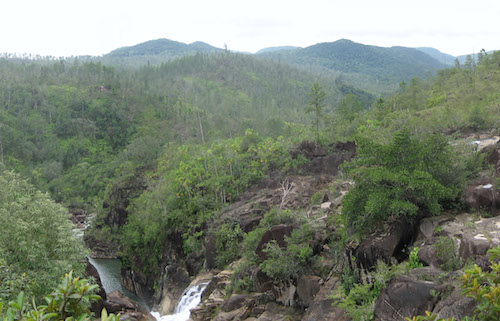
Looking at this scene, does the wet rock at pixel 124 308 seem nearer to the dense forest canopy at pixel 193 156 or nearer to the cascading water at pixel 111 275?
the dense forest canopy at pixel 193 156

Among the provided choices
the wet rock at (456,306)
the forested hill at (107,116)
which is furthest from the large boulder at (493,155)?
the forested hill at (107,116)

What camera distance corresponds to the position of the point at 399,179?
13.9 m

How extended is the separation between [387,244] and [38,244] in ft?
50.7

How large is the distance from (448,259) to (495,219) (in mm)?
2750

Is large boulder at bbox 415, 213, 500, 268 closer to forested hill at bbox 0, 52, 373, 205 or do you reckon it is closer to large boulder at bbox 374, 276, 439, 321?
large boulder at bbox 374, 276, 439, 321

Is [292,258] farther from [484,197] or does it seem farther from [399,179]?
[484,197]

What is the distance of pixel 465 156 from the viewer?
1658 centimetres

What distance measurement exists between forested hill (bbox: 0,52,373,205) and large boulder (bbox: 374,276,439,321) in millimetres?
42626

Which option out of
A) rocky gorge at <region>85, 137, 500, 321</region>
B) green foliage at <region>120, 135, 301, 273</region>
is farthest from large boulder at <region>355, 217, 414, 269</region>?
green foliage at <region>120, 135, 301, 273</region>

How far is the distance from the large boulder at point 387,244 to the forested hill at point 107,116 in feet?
130

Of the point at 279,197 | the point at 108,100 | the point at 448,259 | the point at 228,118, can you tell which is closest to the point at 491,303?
the point at 448,259

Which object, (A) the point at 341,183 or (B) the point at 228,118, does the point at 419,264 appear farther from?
(B) the point at 228,118

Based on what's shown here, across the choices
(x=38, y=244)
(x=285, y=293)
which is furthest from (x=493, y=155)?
(x=38, y=244)

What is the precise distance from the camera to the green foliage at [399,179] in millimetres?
13953
